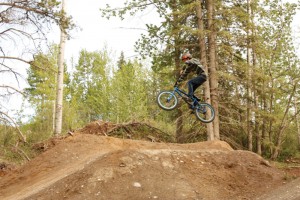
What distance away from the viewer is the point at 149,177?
804 cm

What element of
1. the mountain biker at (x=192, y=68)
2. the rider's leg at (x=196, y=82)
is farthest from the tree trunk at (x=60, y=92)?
the rider's leg at (x=196, y=82)

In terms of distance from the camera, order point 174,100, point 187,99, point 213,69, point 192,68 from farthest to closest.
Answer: point 213,69 → point 187,99 → point 174,100 → point 192,68

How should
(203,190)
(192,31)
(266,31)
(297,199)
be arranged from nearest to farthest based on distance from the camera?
1. (297,199)
2. (203,190)
3. (192,31)
4. (266,31)

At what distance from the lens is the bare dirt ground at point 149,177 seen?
7.61 metres

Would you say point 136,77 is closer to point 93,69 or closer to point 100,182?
point 93,69

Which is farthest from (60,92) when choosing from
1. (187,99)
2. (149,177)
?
(149,177)

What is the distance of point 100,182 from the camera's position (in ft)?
25.4

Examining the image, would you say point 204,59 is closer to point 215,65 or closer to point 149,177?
point 215,65

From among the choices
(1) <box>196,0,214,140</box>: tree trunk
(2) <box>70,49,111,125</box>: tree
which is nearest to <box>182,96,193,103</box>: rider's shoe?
(1) <box>196,0,214,140</box>: tree trunk

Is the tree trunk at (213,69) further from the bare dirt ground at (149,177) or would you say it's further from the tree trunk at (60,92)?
the tree trunk at (60,92)

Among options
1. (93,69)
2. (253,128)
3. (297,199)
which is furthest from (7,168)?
(93,69)

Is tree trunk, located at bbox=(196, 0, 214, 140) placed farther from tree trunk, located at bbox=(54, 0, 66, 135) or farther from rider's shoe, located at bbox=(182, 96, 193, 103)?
tree trunk, located at bbox=(54, 0, 66, 135)

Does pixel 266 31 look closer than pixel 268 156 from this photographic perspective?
No

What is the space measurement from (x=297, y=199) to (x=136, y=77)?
94.9 ft
